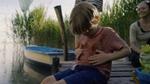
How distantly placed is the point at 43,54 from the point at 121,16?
2.69 m

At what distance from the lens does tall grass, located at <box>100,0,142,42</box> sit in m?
11.4

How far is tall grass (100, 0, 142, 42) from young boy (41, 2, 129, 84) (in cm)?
788

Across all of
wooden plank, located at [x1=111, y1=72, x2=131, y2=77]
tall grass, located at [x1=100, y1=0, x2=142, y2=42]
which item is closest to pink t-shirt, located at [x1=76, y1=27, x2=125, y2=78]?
wooden plank, located at [x1=111, y1=72, x2=131, y2=77]

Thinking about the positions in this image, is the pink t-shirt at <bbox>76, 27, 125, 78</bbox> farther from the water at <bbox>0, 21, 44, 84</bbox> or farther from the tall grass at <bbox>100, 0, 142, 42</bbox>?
the tall grass at <bbox>100, 0, 142, 42</bbox>

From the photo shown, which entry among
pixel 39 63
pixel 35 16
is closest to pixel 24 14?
pixel 35 16

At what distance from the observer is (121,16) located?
11633 mm

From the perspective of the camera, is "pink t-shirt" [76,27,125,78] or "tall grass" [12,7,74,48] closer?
"pink t-shirt" [76,27,125,78]

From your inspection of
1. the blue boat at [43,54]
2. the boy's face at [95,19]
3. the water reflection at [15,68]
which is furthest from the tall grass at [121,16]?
the boy's face at [95,19]

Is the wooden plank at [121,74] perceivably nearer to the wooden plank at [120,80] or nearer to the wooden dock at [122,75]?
the wooden dock at [122,75]

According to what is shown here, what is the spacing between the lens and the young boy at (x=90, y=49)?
3100 mm

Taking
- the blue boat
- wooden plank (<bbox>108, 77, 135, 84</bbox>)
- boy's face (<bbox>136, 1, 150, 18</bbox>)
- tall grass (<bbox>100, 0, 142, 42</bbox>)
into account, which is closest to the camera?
wooden plank (<bbox>108, 77, 135, 84</bbox>)

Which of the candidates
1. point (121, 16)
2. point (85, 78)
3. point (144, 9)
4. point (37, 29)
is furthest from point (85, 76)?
point (37, 29)

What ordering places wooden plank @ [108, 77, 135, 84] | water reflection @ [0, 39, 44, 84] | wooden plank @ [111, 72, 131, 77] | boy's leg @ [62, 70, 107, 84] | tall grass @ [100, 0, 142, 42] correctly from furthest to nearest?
tall grass @ [100, 0, 142, 42] < water reflection @ [0, 39, 44, 84] < wooden plank @ [111, 72, 131, 77] < wooden plank @ [108, 77, 135, 84] < boy's leg @ [62, 70, 107, 84]

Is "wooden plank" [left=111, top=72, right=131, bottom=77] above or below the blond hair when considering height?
below
